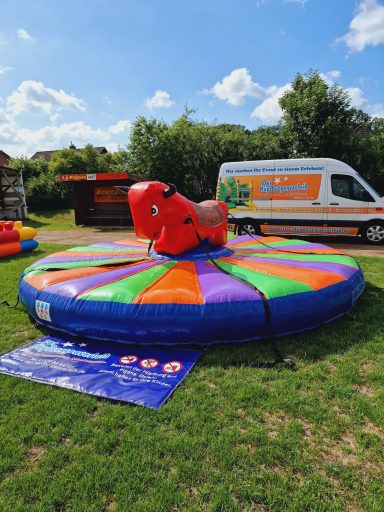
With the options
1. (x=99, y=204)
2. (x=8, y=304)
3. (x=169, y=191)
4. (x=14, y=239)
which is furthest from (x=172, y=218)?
(x=99, y=204)

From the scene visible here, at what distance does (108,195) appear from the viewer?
62.7ft

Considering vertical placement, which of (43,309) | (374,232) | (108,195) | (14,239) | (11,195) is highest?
(11,195)

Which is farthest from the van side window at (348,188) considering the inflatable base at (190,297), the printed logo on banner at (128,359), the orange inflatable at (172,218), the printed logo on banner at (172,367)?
the printed logo on banner at (128,359)

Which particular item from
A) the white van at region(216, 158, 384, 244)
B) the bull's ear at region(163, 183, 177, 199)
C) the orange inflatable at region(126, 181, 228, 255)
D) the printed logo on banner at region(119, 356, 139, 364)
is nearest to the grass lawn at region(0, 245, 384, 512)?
the printed logo on banner at region(119, 356, 139, 364)

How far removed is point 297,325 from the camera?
A: 4.00 metres

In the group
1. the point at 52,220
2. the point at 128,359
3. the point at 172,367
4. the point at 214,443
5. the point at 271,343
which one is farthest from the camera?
the point at 52,220

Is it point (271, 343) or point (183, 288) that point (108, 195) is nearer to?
point (183, 288)

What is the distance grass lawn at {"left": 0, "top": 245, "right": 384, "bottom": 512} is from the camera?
6.62 ft

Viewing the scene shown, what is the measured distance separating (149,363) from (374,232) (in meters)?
9.78

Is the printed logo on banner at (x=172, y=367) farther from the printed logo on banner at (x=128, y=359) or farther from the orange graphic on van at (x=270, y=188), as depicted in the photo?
the orange graphic on van at (x=270, y=188)

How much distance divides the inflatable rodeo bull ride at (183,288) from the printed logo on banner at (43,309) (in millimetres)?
13

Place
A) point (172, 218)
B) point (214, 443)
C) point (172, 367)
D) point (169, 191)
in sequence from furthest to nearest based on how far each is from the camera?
point (172, 218), point (169, 191), point (172, 367), point (214, 443)

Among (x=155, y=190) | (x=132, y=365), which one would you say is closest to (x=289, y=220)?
(x=155, y=190)

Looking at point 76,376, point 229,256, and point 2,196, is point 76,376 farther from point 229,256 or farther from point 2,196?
point 2,196
